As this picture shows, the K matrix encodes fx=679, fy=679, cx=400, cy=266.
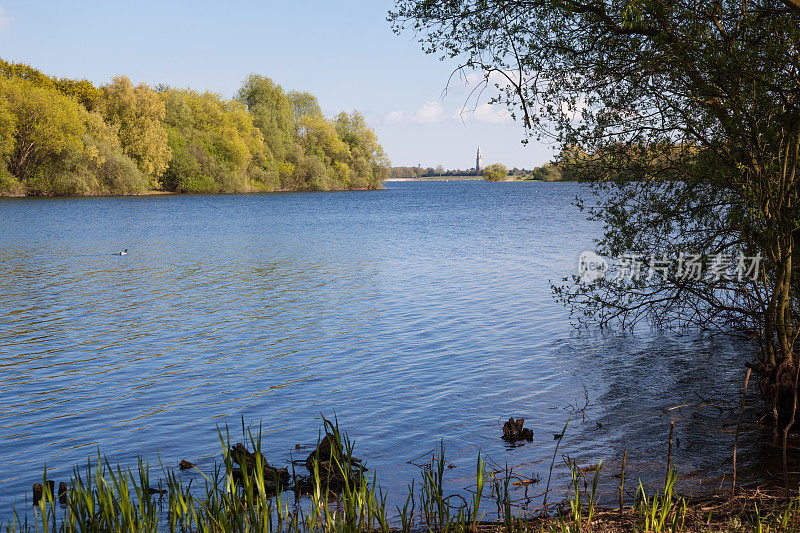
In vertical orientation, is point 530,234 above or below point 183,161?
below

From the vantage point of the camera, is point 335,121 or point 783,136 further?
point 335,121

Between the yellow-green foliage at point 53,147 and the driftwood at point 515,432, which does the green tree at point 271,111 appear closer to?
the yellow-green foliage at point 53,147

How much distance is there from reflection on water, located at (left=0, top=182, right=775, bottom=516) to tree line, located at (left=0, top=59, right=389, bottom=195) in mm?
55383

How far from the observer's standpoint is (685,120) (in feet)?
32.6

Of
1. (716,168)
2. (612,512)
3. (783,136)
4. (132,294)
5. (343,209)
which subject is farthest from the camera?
(343,209)

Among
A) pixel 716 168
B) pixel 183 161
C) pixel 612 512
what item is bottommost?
pixel 612 512

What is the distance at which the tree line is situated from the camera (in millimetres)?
77188

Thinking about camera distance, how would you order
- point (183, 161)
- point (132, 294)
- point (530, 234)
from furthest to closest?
point (183, 161), point (530, 234), point (132, 294)

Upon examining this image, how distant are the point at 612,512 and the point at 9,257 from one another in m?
32.2

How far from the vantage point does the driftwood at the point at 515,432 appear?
914 centimetres

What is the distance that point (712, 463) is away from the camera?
805cm

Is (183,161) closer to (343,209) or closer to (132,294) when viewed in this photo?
(343,209)

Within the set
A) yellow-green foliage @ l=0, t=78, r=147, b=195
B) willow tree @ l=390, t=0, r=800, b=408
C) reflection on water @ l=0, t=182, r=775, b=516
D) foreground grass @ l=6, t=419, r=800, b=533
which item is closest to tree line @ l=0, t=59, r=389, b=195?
yellow-green foliage @ l=0, t=78, r=147, b=195

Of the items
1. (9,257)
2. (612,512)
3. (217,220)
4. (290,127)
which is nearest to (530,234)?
(217,220)
